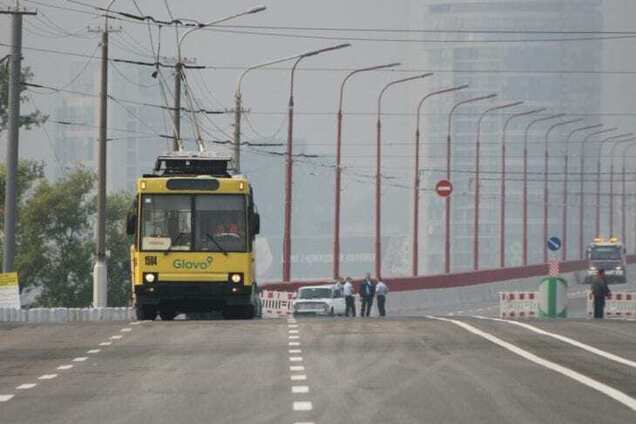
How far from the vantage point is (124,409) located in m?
18.1

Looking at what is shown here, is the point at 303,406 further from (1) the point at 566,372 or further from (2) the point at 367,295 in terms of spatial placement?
(2) the point at 367,295

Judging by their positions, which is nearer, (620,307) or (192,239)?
(192,239)

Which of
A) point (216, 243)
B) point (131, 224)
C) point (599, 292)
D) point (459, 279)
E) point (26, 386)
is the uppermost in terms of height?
point (131, 224)

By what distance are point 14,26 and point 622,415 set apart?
36024 millimetres

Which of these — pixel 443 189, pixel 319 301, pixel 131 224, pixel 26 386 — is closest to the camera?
pixel 26 386

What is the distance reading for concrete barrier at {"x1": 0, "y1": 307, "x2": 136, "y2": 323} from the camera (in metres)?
44.2

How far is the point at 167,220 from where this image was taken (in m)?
39.3

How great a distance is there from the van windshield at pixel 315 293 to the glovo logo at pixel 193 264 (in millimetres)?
29283

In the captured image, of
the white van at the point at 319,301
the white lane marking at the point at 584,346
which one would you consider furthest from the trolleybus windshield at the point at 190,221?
the white van at the point at 319,301

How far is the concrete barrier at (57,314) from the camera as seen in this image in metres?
44.2

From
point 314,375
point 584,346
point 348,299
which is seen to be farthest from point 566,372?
point 348,299

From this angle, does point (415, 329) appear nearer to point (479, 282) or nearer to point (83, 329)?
point (83, 329)

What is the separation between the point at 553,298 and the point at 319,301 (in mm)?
10088

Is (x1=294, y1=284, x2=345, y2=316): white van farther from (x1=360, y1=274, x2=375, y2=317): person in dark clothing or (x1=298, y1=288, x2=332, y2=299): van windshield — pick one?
(x1=360, y1=274, x2=375, y2=317): person in dark clothing
